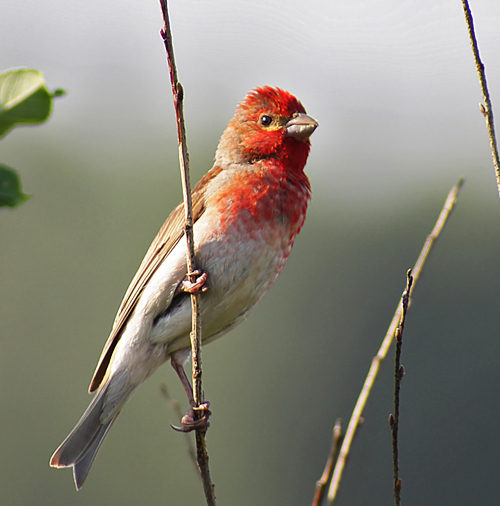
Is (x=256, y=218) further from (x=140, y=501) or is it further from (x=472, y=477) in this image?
(x=472, y=477)

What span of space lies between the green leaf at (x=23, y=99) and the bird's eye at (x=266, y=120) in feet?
9.62

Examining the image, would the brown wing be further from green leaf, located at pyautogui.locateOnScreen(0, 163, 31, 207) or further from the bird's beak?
green leaf, located at pyautogui.locateOnScreen(0, 163, 31, 207)

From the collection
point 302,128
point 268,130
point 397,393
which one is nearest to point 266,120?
point 268,130

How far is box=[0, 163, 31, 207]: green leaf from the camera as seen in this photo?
1.79 meters

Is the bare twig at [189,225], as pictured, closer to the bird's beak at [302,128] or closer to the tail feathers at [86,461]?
the tail feathers at [86,461]

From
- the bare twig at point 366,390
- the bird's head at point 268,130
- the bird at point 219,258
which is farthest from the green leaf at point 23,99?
the bird's head at point 268,130

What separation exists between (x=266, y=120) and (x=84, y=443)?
7.61 ft

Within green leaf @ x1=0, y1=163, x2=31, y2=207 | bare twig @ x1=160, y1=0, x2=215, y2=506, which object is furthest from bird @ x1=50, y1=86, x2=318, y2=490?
green leaf @ x1=0, y1=163, x2=31, y2=207

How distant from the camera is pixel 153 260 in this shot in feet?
14.5

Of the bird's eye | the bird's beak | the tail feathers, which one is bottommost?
the tail feathers

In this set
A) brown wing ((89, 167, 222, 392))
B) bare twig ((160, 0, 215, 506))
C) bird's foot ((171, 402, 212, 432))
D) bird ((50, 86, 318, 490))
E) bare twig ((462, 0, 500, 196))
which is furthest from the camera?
brown wing ((89, 167, 222, 392))

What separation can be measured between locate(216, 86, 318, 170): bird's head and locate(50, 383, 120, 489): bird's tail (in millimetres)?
1693

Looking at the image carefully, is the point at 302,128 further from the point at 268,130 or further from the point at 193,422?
the point at 193,422

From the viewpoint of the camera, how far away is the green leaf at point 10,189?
1.79 m
